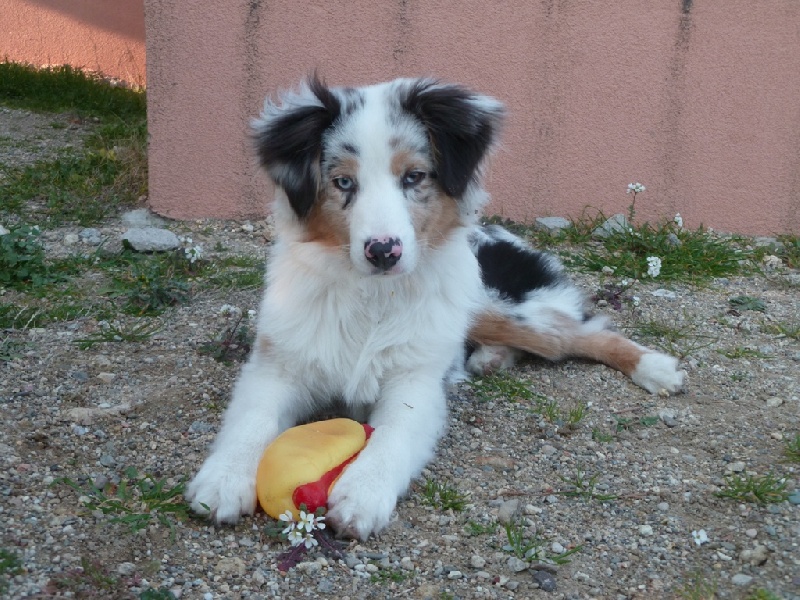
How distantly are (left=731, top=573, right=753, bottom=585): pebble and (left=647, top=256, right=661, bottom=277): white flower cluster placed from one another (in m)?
2.99

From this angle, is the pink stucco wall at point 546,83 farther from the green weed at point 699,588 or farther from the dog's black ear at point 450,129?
the green weed at point 699,588

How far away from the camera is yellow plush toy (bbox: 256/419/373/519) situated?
2.79 m

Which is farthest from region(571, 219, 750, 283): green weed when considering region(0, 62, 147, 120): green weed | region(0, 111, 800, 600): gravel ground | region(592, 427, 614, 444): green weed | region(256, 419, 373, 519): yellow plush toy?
region(0, 62, 147, 120): green weed

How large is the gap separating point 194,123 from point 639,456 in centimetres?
391

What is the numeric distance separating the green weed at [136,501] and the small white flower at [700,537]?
1585 millimetres

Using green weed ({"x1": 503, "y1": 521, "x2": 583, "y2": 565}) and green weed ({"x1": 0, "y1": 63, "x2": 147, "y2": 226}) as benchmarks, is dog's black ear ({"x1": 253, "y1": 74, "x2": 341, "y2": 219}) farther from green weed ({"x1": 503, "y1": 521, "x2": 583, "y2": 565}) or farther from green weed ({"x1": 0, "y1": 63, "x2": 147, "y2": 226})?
green weed ({"x1": 0, "y1": 63, "x2": 147, "y2": 226})

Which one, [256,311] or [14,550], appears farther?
[256,311]

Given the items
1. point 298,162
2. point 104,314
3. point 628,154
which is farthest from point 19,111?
point 298,162

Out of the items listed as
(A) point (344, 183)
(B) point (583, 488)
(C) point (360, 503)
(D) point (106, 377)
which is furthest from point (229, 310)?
(B) point (583, 488)

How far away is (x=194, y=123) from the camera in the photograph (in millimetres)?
6055

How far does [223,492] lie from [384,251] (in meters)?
0.95

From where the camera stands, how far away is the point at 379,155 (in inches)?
130

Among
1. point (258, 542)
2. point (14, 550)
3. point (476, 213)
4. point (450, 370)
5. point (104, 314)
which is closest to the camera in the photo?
point (14, 550)

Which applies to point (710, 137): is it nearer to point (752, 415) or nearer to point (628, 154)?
point (628, 154)
